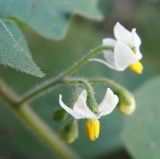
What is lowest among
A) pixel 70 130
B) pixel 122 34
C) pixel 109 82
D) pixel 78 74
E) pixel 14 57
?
pixel 78 74

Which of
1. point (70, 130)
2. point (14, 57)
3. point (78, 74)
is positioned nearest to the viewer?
point (14, 57)

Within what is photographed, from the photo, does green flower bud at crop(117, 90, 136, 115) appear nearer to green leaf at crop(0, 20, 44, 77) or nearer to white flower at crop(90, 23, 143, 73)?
white flower at crop(90, 23, 143, 73)

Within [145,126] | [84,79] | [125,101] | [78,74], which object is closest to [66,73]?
[84,79]

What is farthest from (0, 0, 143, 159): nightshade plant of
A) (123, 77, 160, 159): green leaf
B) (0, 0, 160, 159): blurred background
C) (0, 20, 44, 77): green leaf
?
(0, 0, 160, 159): blurred background

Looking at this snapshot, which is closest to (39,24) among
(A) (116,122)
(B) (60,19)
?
(B) (60,19)

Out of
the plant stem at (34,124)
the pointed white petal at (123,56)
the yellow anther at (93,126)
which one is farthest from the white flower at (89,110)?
the plant stem at (34,124)

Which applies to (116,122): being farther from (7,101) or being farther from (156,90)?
(7,101)

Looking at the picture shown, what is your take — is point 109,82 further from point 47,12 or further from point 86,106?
point 47,12
